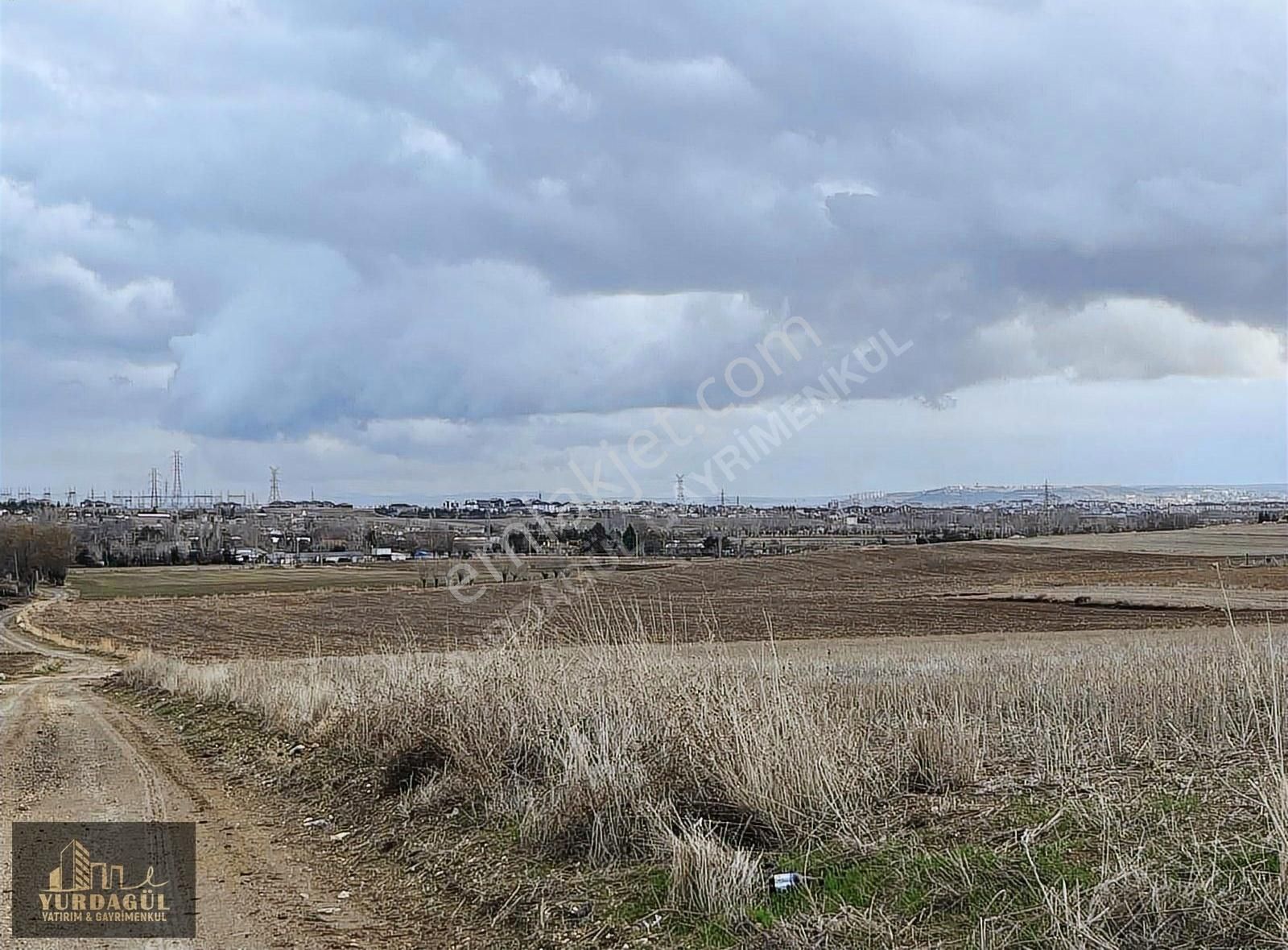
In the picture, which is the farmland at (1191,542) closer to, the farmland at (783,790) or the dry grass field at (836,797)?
the farmland at (783,790)

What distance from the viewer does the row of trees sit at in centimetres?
13650

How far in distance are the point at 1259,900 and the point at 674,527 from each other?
138183 millimetres

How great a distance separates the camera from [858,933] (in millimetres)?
5570

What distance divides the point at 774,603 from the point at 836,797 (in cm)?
7594

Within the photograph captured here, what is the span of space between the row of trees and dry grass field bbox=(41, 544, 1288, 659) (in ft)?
132

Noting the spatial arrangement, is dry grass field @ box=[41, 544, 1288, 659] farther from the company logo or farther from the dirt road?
the company logo

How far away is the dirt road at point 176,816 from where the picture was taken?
697 centimetres

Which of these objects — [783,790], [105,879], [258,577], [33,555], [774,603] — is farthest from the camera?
[33,555]

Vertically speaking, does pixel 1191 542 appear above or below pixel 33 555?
below

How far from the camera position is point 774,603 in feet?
270

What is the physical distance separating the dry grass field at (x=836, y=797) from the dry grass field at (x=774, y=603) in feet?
30.6

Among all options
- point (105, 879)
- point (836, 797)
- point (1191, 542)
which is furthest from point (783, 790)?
point (1191, 542)

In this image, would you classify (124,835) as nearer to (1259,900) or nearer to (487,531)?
(1259,900)

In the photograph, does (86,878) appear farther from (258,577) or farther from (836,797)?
(258,577)
